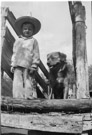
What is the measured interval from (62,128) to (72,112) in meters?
0.31

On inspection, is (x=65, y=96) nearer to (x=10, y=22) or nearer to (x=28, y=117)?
(x=28, y=117)

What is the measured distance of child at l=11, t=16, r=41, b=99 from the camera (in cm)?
448

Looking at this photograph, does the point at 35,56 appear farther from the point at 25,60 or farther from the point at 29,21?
the point at 29,21

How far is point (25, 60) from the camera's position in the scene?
452 centimetres

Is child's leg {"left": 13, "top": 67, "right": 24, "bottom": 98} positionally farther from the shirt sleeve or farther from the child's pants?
the shirt sleeve

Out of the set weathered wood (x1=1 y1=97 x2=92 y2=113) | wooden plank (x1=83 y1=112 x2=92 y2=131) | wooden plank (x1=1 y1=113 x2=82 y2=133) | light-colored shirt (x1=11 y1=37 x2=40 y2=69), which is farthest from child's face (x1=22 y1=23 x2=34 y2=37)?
wooden plank (x1=83 y1=112 x2=92 y2=131)

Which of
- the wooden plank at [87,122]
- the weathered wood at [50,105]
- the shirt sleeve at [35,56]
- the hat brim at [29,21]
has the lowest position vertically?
the wooden plank at [87,122]

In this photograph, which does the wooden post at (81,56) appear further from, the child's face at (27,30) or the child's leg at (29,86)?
the child's face at (27,30)

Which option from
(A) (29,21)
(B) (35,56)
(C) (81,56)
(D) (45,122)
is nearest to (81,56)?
(C) (81,56)

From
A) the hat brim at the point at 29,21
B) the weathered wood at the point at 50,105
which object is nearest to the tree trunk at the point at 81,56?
the weathered wood at the point at 50,105

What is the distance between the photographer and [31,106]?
12.4 ft

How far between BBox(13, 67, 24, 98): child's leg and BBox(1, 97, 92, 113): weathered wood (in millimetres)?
596

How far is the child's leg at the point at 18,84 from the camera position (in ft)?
14.6

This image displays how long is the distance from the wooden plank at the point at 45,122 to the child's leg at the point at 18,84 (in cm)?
63
